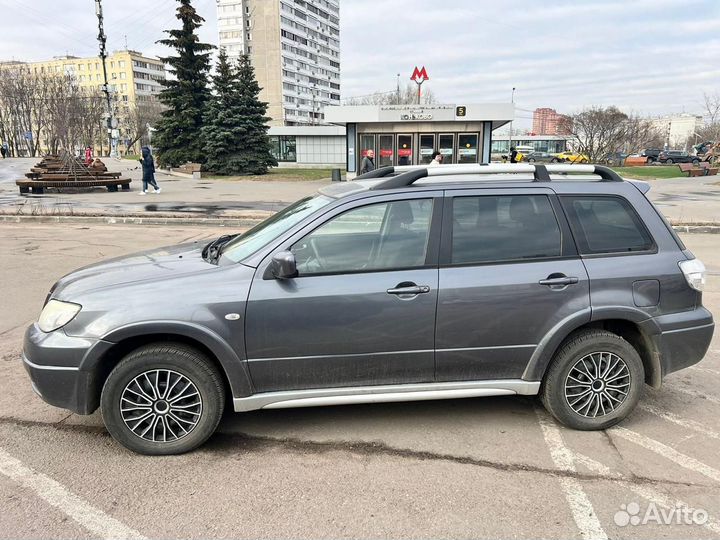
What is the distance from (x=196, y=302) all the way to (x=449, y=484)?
6.05ft

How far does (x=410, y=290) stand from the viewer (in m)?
3.13

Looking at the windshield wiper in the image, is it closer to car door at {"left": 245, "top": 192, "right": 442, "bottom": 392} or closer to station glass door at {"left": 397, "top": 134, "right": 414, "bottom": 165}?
car door at {"left": 245, "top": 192, "right": 442, "bottom": 392}

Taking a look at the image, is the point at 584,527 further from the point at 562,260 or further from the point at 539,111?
the point at 539,111

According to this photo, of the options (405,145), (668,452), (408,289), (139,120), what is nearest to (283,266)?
(408,289)

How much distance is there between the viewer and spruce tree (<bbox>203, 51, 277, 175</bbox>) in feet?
102

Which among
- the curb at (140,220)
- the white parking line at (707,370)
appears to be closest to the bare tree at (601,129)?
the curb at (140,220)

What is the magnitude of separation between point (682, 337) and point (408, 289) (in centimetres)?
199

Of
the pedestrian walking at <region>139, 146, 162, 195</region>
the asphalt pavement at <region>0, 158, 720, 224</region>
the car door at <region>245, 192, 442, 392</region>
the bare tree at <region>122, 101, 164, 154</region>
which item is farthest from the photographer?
the bare tree at <region>122, 101, 164, 154</region>

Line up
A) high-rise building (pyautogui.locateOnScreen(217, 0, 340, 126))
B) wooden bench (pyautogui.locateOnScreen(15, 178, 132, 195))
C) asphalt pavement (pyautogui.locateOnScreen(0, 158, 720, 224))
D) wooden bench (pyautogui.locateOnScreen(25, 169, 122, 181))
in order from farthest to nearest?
high-rise building (pyautogui.locateOnScreen(217, 0, 340, 126)) < wooden bench (pyautogui.locateOnScreen(25, 169, 122, 181)) < wooden bench (pyautogui.locateOnScreen(15, 178, 132, 195)) < asphalt pavement (pyautogui.locateOnScreen(0, 158, 720, 224))

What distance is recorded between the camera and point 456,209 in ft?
11.0

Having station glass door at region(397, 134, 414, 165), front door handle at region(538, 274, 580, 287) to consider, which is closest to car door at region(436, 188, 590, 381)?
front door handle at region(538, 274, 580, 287)

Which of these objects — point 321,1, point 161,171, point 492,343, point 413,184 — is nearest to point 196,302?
point 413,184

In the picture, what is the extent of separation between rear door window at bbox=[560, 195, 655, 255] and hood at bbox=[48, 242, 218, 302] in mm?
2486

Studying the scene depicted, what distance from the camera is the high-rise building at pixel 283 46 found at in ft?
314
